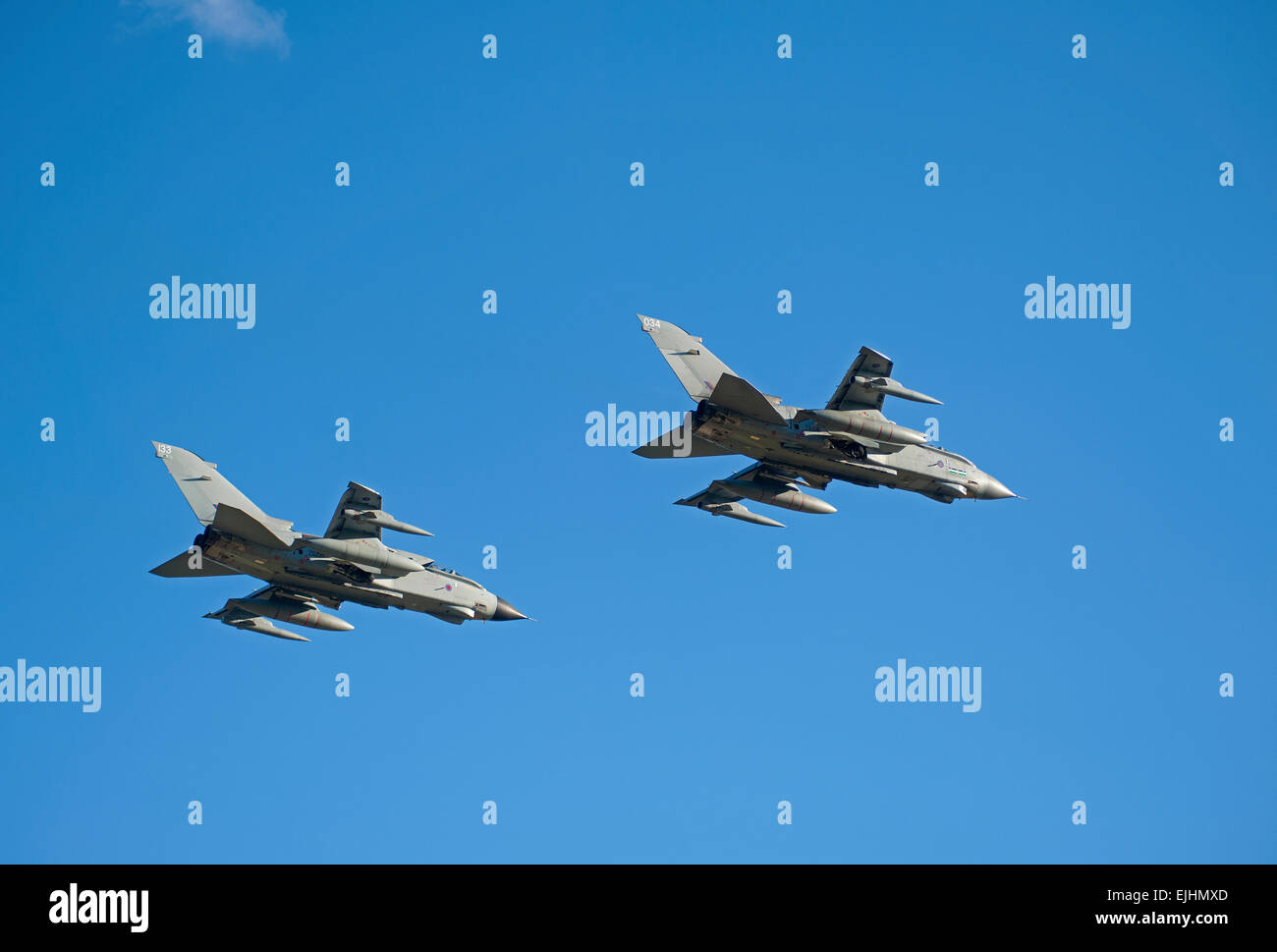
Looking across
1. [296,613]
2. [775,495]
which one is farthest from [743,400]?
[296,613]

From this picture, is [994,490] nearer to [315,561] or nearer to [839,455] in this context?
[839,455]

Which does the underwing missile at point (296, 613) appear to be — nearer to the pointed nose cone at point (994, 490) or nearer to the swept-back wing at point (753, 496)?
the swept-back wing at point (753, 496)

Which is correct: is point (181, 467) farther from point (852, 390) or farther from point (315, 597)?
point (852, 390)

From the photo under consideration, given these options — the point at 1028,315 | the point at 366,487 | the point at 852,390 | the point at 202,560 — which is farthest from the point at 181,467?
the point at 1028,315

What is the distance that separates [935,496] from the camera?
199 feet

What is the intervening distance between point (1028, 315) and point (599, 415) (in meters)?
17.2

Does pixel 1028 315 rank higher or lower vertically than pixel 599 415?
higher

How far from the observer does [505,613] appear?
6197 centimetres

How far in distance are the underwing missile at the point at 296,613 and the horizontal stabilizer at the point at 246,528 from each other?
214 inches

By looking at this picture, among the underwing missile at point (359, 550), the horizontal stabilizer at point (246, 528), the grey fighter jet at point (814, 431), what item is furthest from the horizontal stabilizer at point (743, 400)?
the horizontal stabilizer at point (246, 528)

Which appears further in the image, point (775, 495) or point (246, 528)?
point (775, 495)

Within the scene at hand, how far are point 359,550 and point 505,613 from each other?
25.9ft
